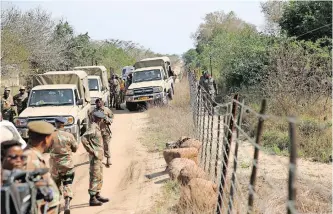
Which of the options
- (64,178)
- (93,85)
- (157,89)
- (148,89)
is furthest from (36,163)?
(148,89)

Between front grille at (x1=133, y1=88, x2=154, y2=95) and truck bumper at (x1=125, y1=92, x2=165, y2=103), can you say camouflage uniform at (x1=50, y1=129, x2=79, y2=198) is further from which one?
front grille at (x1=133, y1=88, x2=154, y2=95)

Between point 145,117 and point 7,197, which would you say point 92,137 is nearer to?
point 7,197

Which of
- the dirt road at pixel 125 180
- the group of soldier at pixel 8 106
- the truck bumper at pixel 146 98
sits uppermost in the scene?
the group of soldier at pixel 8 106

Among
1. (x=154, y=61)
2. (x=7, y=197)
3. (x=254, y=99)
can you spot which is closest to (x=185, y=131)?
(x=254, y=99)

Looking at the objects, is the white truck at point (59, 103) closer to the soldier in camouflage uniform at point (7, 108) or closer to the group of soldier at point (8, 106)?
the group of soldier at point (8, 106)

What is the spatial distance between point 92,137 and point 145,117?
9886 millimetres

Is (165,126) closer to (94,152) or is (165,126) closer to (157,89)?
(157,89)

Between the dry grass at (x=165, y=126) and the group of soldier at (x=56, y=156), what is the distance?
2.89m

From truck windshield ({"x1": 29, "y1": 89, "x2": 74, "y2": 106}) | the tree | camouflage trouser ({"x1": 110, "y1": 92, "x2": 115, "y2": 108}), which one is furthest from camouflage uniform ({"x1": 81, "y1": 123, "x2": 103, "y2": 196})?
camouflage trouser ({"x1": 110, "y1": 92, "x2": 115, "y2": 108})

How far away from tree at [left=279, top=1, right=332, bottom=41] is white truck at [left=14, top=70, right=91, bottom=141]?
8.85 meters

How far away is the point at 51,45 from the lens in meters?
26.7

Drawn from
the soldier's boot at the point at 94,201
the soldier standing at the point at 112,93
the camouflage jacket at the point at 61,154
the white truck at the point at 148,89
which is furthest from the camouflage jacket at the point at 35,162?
the soldier standing at the point at 112,93

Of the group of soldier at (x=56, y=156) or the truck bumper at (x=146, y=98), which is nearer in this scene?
the group of soldier at (x=56, y=156)

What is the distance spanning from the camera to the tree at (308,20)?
655 inches
